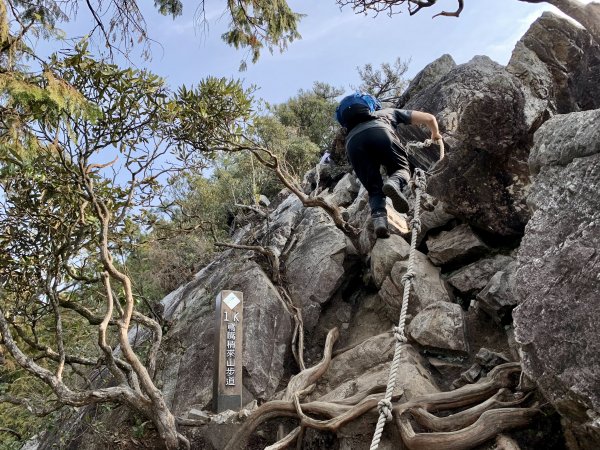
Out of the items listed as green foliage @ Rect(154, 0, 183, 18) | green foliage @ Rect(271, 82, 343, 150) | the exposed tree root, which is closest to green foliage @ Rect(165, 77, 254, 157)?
green foliage @ Rect(154, 0, 183, 18)

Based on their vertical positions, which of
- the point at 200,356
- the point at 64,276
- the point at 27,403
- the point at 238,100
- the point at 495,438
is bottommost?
the point at 495,438

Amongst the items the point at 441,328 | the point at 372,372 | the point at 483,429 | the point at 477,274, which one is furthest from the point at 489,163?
the point at 483,429

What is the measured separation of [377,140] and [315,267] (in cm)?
307

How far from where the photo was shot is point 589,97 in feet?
23.2

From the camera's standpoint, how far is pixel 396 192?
15.7 feet

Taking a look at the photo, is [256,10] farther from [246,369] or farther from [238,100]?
[246,369]

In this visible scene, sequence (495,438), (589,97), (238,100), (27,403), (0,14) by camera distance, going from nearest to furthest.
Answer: (495,438), (0,14), (27,403), (589,97), (238,100)

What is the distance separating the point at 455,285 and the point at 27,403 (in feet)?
16.9

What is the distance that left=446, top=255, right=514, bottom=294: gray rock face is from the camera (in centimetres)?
592

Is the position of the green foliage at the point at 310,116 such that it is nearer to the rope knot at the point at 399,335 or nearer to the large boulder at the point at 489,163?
the large boulder at the point at 489,163

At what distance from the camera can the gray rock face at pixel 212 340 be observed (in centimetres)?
631

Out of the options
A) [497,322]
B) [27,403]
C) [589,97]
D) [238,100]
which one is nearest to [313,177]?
[238,100]

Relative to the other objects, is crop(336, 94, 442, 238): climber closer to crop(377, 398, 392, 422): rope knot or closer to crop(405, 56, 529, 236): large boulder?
crop(405, 56, 529, 236): large boulder

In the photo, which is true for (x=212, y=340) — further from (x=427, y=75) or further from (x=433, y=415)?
(x=427, y=75)
